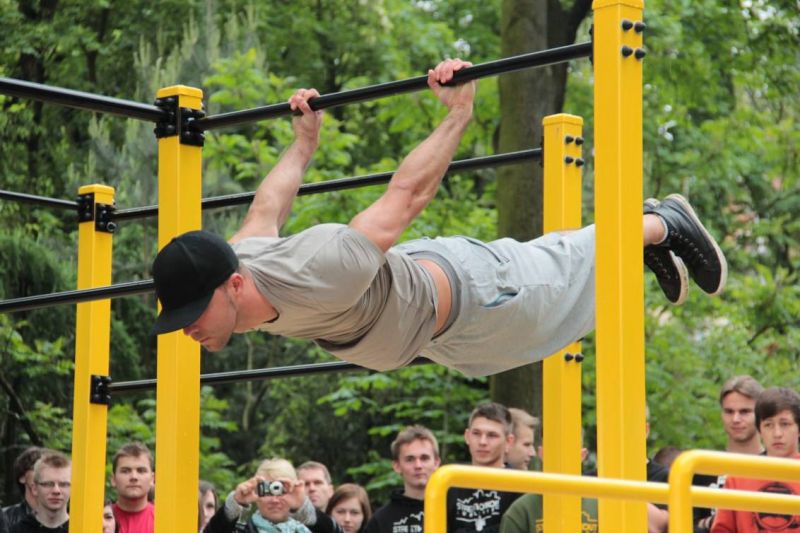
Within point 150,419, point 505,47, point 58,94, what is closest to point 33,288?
point 150,419

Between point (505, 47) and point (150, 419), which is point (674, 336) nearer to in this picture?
point (505, 47)

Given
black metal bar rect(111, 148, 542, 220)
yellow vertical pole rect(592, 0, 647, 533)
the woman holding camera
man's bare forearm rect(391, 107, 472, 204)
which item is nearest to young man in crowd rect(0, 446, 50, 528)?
the woman holding camera

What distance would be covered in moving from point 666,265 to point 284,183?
1.21m

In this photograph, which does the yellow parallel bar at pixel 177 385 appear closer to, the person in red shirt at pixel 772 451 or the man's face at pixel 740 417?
the person in red shirt at pixel 772 451

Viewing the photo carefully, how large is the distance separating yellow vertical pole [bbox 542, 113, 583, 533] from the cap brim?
127cm

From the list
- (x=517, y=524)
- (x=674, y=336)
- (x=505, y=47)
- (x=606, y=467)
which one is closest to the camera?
(x=606, y=467)

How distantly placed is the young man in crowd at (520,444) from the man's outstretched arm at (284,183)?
2730 mm

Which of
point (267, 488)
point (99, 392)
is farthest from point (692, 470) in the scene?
point (267, 488)

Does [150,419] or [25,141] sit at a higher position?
[25,141]

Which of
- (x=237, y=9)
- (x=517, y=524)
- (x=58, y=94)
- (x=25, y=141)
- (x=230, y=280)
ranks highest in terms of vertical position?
(x=237, y=9)

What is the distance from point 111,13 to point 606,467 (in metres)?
12.5

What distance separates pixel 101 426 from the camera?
4.99 m

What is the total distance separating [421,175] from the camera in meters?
3.79

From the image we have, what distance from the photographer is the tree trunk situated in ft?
32.4
